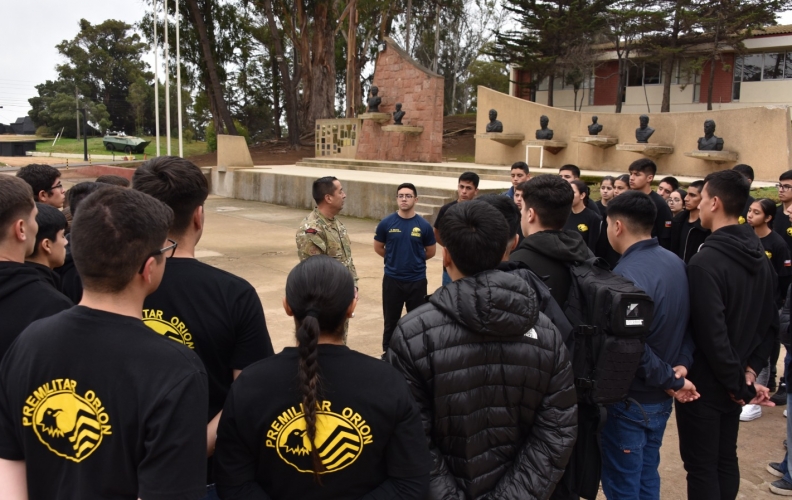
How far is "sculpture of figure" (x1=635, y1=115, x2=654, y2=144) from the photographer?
16.3 metres

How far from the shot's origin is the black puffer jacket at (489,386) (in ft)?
6.95

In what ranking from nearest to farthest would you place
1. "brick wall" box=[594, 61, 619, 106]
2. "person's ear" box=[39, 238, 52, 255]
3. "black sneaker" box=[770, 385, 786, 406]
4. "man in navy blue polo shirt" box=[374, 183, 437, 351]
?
"person's ear" box=[39, 238, 52, 255] < "black sneaker" box=[770, 385, 786, 406] < "man in navy blue polo shirt" box=[374, 183, 437, 351] < "brick wall" box=[594, 61, 619, 106]

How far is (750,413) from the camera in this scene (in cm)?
468

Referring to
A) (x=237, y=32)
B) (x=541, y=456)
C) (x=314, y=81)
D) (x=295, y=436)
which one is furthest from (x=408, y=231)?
(x=237, y=32)

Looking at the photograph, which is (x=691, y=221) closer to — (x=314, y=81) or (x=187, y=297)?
(x=187, y=297)

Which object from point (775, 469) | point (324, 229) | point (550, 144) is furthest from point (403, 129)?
point (775, 469)

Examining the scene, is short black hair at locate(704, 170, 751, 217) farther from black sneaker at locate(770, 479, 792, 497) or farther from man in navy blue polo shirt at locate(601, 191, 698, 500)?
black sneaker at locate(770, 479, 792, 497)

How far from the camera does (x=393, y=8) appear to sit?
34.3m

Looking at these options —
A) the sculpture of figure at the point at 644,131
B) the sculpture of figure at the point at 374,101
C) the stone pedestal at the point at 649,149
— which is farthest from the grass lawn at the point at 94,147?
the sculpture of figure at the point at 644,131

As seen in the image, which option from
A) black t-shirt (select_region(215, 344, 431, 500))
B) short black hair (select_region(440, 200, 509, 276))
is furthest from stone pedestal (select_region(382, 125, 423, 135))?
black t-shirt (select_region(215, 344, 431, 500))

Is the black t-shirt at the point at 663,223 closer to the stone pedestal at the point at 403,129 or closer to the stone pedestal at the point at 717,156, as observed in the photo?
the stone pedestal at the point at 717,156

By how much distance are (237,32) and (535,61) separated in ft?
49.7

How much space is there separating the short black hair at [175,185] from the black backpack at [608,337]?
1.59 m

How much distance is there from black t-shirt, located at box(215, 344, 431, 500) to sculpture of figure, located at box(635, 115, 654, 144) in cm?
1619
